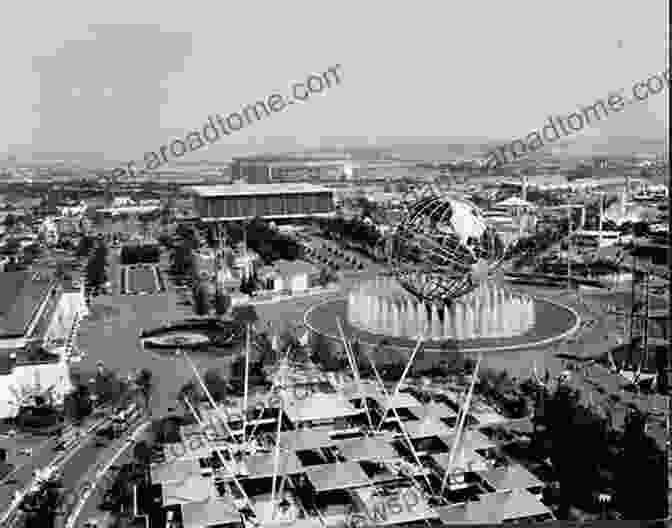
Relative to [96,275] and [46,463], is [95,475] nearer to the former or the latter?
[46,463]

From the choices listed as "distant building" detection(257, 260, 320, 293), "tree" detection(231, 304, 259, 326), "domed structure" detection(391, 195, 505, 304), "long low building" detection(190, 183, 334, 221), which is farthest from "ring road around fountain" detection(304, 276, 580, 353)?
"long low building" detection(190, 183, 334, 221)

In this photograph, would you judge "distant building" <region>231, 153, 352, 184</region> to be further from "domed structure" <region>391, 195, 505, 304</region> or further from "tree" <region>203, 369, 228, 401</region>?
"tree" <region>203, 369, 228, 401</region>

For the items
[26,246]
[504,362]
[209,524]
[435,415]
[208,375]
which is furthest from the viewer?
[26,246]

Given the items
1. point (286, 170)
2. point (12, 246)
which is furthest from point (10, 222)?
point (286, 170)

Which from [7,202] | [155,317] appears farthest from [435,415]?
[7,202]

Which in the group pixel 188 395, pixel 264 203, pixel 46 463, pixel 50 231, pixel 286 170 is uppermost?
pixel 286 170

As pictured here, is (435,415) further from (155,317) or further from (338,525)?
(155,317)

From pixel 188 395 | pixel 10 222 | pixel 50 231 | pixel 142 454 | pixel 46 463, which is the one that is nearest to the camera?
pixel 142 454
